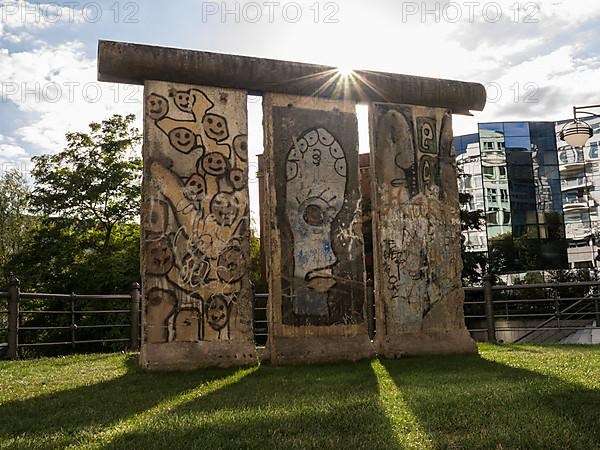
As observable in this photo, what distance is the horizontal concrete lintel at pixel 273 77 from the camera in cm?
712

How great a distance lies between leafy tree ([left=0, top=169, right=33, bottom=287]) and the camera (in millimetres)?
24422

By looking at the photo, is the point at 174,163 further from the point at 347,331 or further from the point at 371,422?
the point at 371,422

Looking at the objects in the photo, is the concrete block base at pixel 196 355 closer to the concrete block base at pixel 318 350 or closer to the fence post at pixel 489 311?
the concrete block base at pixel 318 350

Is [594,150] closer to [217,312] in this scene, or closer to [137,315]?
[137,315]

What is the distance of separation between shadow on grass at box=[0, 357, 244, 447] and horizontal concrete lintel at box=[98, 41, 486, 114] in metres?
3.72

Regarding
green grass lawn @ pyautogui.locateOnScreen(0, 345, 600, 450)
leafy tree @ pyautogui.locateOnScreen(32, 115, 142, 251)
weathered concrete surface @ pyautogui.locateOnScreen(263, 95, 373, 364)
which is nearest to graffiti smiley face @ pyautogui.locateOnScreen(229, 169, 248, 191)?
weathered concrete surface @ pyautogui.locateOnScreen(263, 95, 373, 364)

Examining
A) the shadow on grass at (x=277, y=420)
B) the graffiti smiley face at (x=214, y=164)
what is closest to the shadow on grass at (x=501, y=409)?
the shadow on grass at (x=277, y=420)

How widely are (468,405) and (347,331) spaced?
11.8ft

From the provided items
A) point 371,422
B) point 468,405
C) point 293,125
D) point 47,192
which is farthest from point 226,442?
point 47,192

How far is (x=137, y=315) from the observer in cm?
1067

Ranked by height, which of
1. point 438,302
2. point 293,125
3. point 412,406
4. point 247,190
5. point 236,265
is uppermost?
point 293,125

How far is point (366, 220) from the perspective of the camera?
21250 millimetres

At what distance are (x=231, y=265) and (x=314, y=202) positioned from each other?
4.68 ft

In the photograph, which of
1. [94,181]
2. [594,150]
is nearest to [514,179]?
[594,150]
